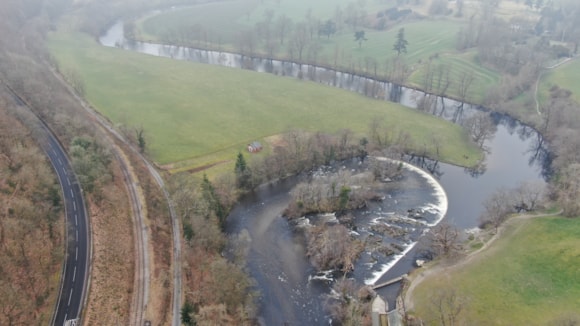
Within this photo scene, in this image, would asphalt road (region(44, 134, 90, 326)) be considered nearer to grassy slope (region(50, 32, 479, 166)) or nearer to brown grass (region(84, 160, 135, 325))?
brown grass (region(84, 160, 135, 325))

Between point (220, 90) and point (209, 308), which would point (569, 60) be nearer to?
point (220, 90)

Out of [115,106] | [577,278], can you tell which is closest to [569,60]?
[577,278]

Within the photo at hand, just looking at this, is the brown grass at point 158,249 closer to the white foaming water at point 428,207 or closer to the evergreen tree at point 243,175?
the evergreen tree at point 243,175

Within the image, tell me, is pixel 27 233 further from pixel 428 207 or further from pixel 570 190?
pixel 570 190

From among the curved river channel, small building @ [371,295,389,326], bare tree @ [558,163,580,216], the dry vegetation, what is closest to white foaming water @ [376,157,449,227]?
the curved river channel

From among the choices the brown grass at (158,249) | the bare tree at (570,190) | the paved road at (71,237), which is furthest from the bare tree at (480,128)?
the paved road at (71,237)

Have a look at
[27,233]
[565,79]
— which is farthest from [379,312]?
[565,79]
